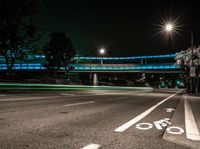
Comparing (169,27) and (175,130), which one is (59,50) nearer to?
(169,27)

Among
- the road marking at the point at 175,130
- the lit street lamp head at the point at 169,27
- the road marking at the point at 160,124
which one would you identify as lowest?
the road marking at the point at 160,124

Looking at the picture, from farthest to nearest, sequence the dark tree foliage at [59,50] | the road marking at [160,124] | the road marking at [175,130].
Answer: the dark tree foliage at [59,50] → the road marking at [160,124] → the road marking at [175,130]

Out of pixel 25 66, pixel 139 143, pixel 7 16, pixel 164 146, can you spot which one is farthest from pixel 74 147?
pixel 25 66

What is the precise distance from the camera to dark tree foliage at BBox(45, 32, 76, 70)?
5441cm

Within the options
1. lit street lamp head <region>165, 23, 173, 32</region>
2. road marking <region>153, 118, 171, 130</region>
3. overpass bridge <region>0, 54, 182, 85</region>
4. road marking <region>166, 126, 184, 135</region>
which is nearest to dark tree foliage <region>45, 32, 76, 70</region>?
overpass bridge <region>0, 54, 182, 85</region>

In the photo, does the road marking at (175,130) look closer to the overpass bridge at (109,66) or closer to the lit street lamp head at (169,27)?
the lit street lamp head at (169,27)

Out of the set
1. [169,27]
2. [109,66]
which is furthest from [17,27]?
[109,66]

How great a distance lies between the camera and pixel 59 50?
54562 mm

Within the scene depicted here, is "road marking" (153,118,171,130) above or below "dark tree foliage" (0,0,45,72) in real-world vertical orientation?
below

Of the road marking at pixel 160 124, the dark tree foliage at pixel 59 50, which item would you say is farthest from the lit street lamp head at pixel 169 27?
the dark tree foliage at pixel 59 50

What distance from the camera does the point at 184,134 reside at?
16.5 feet

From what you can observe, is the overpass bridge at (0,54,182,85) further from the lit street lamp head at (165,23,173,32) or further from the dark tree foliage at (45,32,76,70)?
the lit street lamp head at (165,23,173,32)

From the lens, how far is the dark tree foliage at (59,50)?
178 ft

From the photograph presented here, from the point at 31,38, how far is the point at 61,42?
69.8 feet
